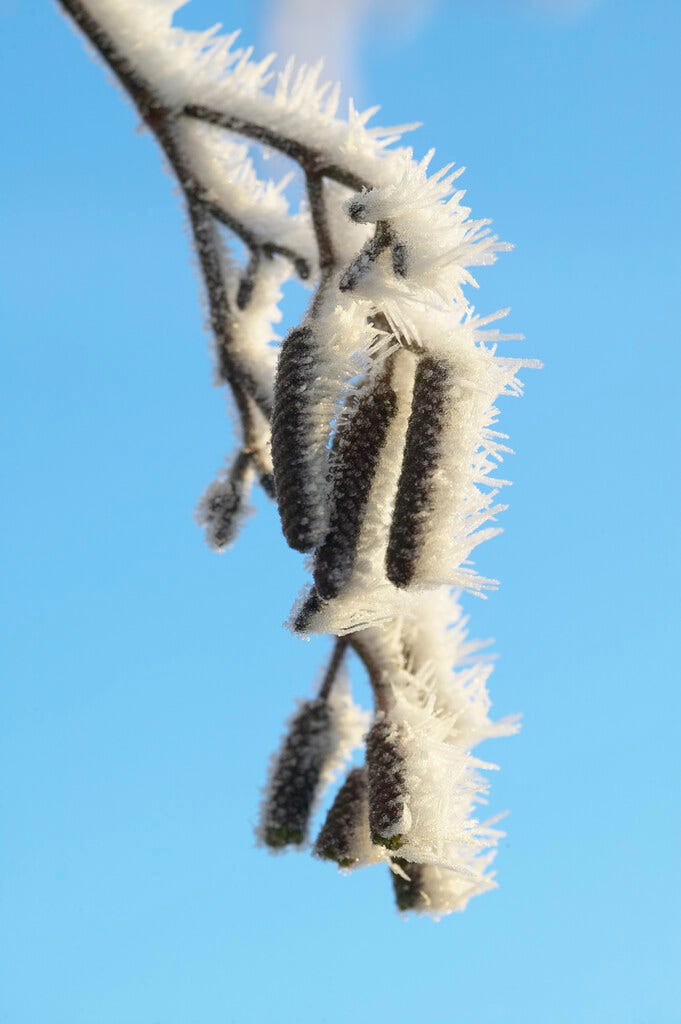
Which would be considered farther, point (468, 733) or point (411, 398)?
point (468, 733)

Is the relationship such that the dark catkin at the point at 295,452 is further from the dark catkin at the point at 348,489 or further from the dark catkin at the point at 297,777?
the dark catkin at the point at 297,777

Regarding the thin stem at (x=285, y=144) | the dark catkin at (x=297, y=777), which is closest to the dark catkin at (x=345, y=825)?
the dark catkin at (x=297, y=777)

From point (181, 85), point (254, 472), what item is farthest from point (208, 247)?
point (254, 472)

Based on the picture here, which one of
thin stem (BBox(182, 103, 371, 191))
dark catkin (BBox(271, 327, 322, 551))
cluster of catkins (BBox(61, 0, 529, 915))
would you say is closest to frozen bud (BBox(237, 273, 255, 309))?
cluster of catkins (BBox(61, 0, 529, 915))

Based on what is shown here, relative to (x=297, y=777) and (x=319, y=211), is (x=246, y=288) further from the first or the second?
(x=297, y=777)

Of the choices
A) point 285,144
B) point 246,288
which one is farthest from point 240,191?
point 285,144

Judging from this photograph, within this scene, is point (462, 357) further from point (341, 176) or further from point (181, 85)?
point (181, 85)
